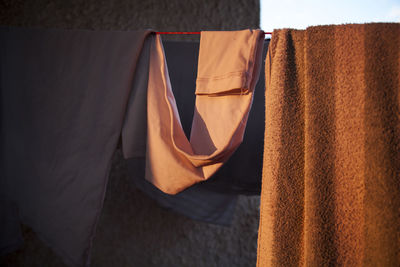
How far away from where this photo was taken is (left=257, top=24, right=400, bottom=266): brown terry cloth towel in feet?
1.45

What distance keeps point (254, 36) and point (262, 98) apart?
1.19ft

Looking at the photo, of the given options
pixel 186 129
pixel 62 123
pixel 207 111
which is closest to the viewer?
pixel 207 111

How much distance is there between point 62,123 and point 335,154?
24.5 inches

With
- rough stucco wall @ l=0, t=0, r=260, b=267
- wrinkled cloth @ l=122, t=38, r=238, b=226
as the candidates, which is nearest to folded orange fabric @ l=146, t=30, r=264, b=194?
wrinkled cloth @ l=122, t=38, r=238, b=226

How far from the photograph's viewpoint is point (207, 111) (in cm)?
59

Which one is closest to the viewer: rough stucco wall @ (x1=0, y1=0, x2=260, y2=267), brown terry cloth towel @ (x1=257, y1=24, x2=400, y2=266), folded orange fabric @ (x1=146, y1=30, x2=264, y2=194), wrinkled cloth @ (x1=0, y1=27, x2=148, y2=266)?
brown terry cloth towel @ (x1=257, y1=24, x2=400, y2=266)

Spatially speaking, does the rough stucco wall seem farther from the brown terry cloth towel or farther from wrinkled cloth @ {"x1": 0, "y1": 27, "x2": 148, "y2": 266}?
the brown terry cloth towel

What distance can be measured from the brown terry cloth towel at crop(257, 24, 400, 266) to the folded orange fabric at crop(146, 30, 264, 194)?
70 mm

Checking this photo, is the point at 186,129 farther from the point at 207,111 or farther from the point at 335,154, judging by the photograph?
the point at 335,154

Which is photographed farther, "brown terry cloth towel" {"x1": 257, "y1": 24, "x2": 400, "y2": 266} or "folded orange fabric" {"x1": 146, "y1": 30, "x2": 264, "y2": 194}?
"folded orange fabric" {"x1": 146, "y1": 30, "x2": 264, "y2": 194}

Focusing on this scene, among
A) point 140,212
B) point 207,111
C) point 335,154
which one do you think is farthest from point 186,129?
point 140,212

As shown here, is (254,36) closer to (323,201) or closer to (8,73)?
(323,201)

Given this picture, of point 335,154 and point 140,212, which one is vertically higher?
point 335,154

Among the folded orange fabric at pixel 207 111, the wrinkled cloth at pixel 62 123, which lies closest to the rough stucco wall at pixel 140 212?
the wrinkled cloth at pixel 62 123
